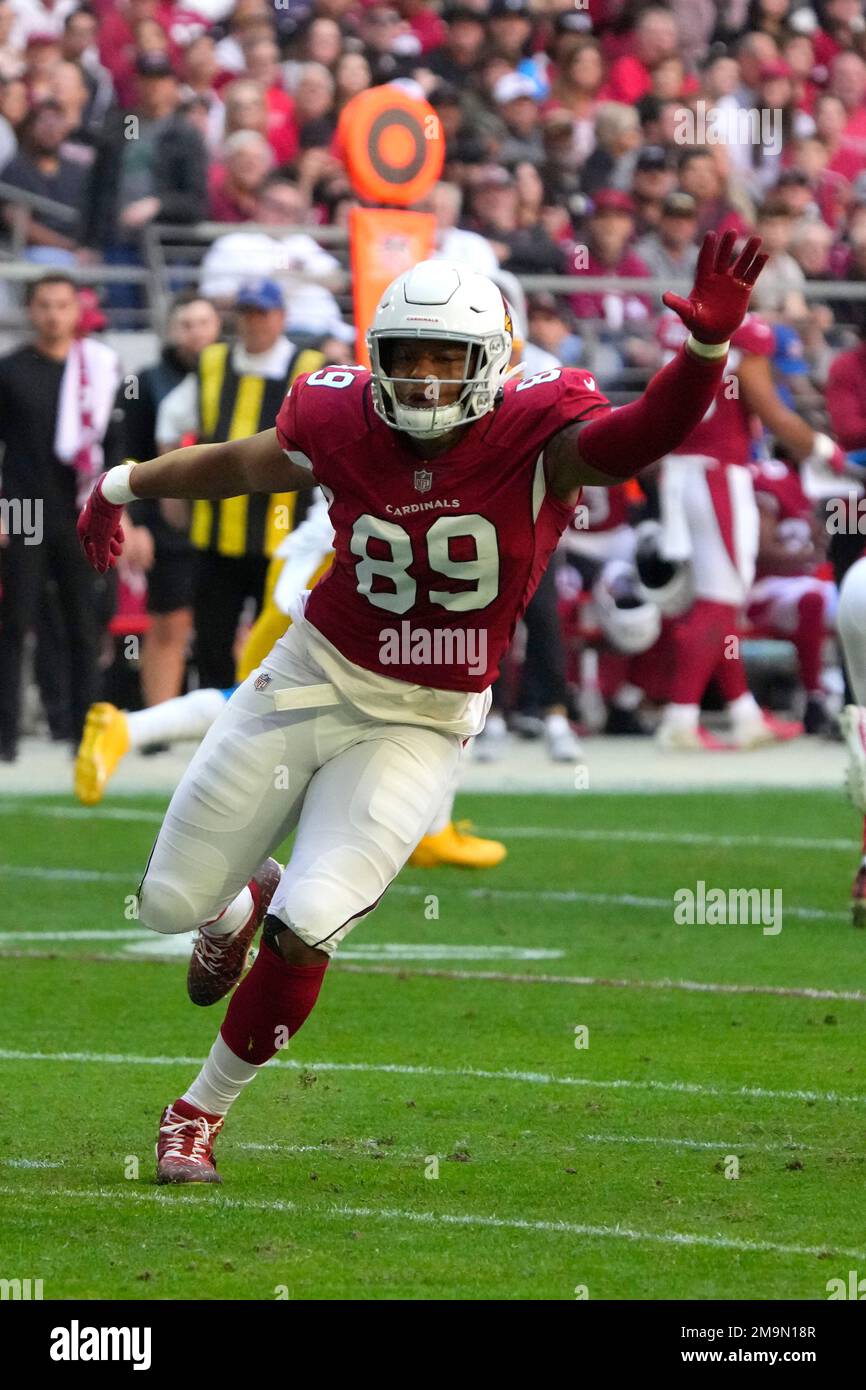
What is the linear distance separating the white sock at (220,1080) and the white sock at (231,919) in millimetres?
543

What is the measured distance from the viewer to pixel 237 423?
10438 mm

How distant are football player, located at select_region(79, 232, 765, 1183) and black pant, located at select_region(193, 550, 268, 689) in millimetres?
4943

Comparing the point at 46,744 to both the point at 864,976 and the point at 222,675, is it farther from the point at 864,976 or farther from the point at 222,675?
the point at 864,976

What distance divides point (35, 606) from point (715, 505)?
3506mm

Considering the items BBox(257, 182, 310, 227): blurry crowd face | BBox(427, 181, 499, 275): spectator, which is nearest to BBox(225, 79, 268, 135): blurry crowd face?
BBox(257, 182, 310, 227): blurry crowd face

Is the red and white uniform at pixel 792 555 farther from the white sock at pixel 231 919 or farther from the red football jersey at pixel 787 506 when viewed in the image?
the white sock at pixel 231 919

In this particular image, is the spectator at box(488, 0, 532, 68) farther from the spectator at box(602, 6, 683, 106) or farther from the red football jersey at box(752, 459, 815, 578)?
the red football jersey at box(752, 459, 815, 578)

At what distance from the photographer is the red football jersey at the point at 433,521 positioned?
497 cm

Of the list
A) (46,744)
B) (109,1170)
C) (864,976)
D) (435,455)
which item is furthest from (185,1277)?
(46,744)

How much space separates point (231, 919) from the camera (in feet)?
18.4

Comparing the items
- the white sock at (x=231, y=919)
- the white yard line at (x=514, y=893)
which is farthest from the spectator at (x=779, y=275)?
the white sock at (x=231, y=919)

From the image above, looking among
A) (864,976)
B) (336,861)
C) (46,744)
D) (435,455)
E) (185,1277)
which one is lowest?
(46,744)

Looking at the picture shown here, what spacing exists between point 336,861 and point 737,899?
3890mm

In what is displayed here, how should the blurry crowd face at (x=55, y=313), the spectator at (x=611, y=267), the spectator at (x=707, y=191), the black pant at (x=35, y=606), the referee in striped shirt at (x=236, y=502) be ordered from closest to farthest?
the referee in striped shirt at (x=236, y=502) → the blurry crowd face at (x=55, y=313) → the black pant at (x=35, y=606) → the spectator at (x=611, y=267) → the spectator at (x=707, y=191)
